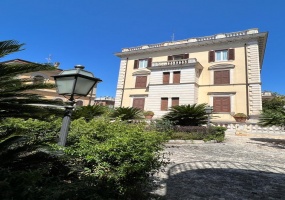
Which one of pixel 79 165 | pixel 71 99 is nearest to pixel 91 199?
pixel 79 165

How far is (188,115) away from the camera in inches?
557

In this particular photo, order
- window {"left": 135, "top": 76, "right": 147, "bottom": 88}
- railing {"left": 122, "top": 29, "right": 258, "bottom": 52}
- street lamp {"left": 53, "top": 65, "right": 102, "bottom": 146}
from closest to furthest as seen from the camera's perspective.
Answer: street lamp {"left": 53, "top": 65, "right": 102, "bottom": 146}
railing {"left": 122, "top": 29, "right": 258, "bottom": 52}
window {"left": 135, "top": 76, "right": 147, "bottom": 88}

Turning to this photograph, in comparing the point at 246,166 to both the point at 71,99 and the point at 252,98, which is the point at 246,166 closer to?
the point at 71,99

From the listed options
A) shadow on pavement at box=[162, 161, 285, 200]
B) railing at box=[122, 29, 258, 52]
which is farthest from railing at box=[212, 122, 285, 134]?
shadow on pavement at box=[162, 161, 285, 200]

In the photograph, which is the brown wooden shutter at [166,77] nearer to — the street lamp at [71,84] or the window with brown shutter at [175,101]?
the window with brown shutter at [175,101]

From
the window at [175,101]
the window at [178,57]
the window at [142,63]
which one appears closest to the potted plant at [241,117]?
the window at [175,101]

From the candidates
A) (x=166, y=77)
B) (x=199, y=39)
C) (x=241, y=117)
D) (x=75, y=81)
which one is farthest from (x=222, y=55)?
(x=75, y=81)

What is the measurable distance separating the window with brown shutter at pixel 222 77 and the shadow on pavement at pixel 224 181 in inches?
668

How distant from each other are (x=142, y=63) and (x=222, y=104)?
1114cm

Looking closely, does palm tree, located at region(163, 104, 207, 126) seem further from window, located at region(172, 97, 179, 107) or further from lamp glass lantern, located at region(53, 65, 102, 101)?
lamp glass lantern, located at region(53, 65, 102, 101)

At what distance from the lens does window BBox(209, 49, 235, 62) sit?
21.9 m

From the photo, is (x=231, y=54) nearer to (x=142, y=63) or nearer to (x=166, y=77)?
(x=166, y=77)

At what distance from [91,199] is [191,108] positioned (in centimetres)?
1234

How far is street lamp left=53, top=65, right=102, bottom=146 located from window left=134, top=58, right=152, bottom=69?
2280 cm
